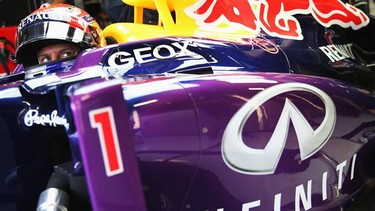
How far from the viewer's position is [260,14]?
2354mm

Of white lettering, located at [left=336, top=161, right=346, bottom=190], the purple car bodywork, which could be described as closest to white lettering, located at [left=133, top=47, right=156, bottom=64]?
the purple car bodywork

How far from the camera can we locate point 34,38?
85.8 inches

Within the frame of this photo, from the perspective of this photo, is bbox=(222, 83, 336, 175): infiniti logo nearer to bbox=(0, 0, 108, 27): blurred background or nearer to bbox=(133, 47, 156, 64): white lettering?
bbox=(133, 47, 156, 64): white lettering

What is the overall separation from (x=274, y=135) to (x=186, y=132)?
0.99ft

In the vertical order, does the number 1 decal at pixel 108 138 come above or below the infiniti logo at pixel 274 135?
above

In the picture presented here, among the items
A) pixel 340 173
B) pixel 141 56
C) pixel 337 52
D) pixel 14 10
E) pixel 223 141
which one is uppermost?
pixel 141 56

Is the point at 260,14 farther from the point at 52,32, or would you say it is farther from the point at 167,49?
the point at 52,32

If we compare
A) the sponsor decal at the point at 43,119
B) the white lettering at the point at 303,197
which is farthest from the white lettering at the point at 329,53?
the sponsor decal at the point at 43,119

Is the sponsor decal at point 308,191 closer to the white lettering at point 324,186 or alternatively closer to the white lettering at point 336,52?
the white lettering at point 324,186

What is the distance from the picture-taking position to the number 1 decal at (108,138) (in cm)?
97

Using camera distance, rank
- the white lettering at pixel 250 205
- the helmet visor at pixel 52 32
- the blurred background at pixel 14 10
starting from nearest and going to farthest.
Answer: the white lettering at pixel 250 205, the helmet visor at pixel 52 32, the blurred background at pixel 14 10

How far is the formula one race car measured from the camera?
1025mm

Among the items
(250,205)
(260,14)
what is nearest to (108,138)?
(250,205)

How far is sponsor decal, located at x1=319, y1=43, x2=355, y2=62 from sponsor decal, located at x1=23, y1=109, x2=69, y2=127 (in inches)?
55.2
